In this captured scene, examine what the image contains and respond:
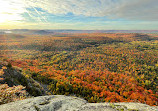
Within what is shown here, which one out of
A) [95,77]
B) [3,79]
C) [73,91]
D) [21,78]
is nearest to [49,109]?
[3,79]

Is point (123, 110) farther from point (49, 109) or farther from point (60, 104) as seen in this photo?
point (49, 109)

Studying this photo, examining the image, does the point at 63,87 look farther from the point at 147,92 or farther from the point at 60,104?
the point at 147,92

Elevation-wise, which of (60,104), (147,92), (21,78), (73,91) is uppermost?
(60,104)

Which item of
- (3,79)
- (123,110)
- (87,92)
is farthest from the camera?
(87,92)

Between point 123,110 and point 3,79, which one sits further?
point 3,79

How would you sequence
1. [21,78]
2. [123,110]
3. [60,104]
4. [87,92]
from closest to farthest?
[123,110]
[60,104]
[21,78]
[87,92]

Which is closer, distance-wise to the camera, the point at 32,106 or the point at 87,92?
the point at 32,106

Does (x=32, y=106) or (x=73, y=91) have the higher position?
(x=32, y=106)

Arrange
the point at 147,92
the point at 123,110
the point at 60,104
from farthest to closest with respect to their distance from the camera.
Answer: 1. the point at 147,92
2. the point at 60,104
3. the point at 123,110

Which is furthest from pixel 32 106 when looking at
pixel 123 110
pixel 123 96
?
pixel 123 96
